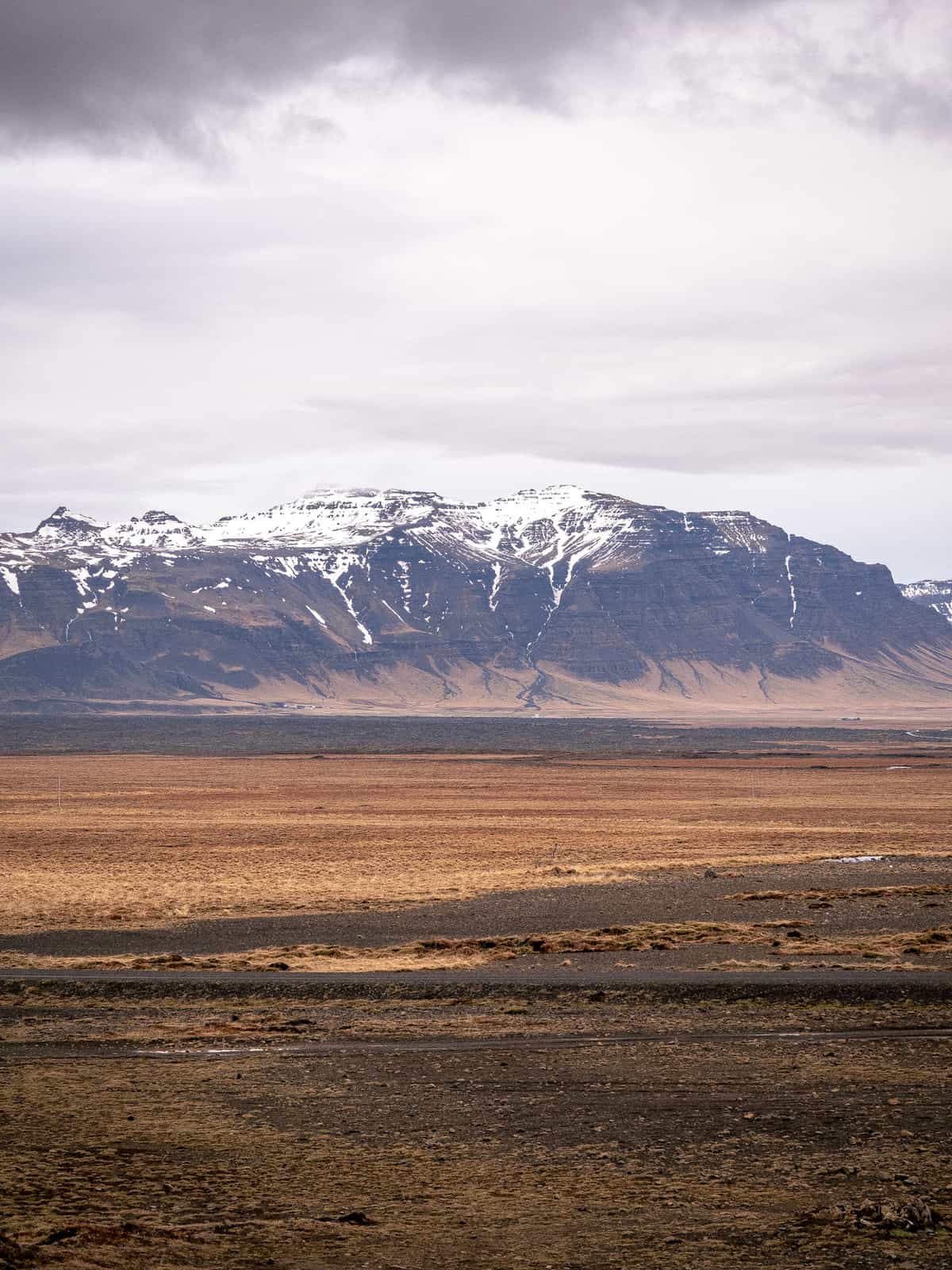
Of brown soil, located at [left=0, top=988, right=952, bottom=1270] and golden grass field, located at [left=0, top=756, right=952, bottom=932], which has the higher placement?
brown soil, located at [left=0, top=988, right=952, bottom=1270]

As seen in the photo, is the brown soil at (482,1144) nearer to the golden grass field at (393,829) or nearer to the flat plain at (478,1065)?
the flat plain at (478,1065)

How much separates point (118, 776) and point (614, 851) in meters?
63.3

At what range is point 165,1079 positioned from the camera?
16.1m

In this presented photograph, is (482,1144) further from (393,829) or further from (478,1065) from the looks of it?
(393,829)

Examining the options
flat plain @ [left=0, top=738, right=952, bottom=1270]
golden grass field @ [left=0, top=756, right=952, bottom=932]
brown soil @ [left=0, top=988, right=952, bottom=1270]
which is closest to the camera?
brown soil @ [left=0, top=988, right=952, bottom=1270]

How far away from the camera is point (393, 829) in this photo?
5925cm

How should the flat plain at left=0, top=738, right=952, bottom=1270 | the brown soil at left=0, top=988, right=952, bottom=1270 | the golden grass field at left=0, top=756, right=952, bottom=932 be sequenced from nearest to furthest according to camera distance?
the brown soil at left=0, top=988, right=952, bottom=1270, the flat plain at left=0, top=738, right=952, bottom=1270, the golden grass field at left=0, top=756, right=952, bottom=932

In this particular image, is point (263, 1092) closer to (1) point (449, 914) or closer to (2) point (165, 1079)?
(2) point (165, 1079)

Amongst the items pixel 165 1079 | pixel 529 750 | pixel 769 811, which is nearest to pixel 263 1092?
pixel 165 1079

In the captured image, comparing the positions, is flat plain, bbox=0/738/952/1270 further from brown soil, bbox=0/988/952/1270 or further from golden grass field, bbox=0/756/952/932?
golden grass field, bbox=0/756/952/932

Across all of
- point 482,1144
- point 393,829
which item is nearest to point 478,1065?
point 482,1144

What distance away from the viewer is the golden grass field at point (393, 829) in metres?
37.7

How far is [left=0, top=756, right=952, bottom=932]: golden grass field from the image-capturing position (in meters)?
37.7

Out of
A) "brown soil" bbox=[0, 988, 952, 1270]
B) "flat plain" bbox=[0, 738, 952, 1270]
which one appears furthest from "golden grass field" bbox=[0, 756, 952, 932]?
"brown soil" bbox=[0, 988, 952, 1270]
